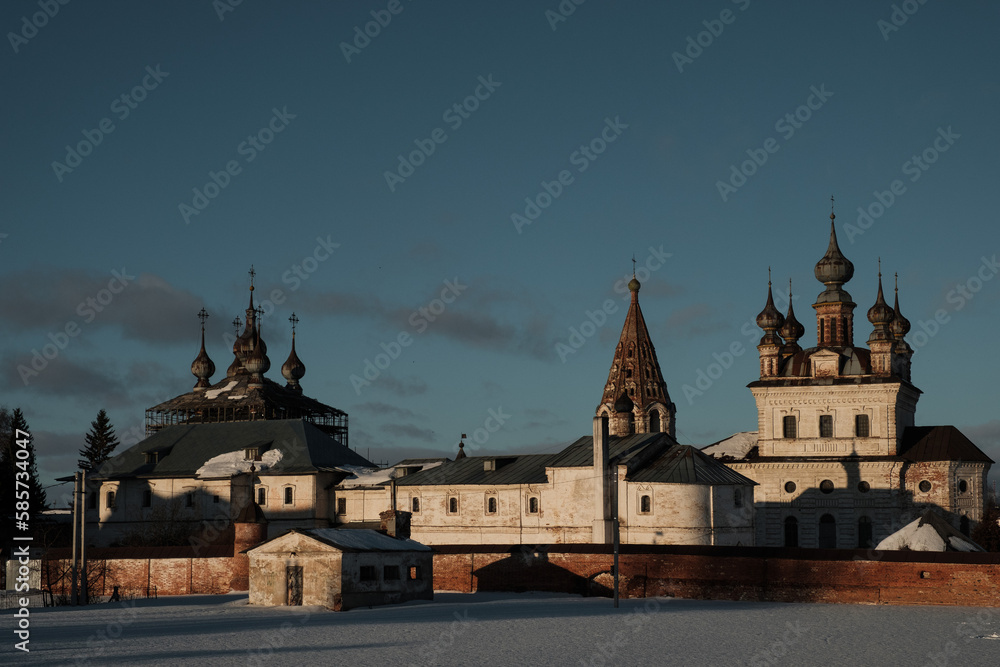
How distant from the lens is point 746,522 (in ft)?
163

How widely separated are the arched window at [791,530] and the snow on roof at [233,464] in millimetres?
24171

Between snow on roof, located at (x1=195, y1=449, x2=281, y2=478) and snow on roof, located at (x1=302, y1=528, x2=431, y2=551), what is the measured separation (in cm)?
1960

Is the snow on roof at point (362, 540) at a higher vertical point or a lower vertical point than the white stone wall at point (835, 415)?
lower

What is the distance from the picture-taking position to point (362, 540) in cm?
3944

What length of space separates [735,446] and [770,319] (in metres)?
8.39

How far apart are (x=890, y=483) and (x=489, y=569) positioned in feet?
79.3

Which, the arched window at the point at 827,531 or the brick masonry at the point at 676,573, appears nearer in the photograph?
the brick masonry at the point at 676,573

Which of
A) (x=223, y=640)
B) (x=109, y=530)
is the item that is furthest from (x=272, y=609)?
(x=109, y=530)

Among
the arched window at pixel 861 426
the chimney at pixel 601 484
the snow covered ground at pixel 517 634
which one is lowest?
the snow covered ground at pixel 517 634

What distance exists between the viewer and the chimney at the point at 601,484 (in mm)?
48219

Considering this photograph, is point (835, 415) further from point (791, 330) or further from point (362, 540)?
point (362, 540)

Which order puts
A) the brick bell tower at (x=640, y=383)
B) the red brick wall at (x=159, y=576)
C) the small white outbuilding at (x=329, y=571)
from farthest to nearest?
the brick bell tower at (x=640, y=383) < the red brick wall at (x=159, y=576) < the small white outbuilding at (x=329, y=571)

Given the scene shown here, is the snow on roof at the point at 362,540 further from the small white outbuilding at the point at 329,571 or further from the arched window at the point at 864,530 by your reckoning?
the arched window at the point at 864,530

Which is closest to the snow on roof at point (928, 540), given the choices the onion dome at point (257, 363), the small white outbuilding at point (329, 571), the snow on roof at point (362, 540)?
the snow on roof at point (362, 540)
